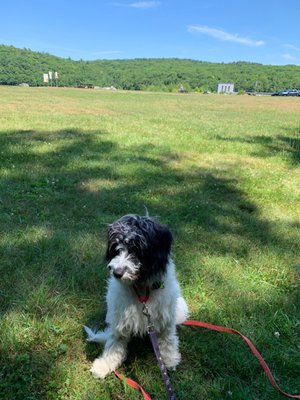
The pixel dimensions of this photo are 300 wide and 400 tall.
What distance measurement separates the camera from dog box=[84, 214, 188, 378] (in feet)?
8.24

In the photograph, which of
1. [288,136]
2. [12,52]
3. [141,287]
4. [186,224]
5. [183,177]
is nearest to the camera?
[141,287]

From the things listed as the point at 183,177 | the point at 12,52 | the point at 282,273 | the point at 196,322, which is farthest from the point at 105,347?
the point at 12,52

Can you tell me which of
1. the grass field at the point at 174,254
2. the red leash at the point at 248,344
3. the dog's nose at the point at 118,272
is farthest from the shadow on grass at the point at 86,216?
the dog's nose at the point at 118,272

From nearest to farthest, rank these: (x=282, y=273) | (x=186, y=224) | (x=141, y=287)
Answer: (x=141, y=287) → (x=282, y=273) → (x=186, y=224)

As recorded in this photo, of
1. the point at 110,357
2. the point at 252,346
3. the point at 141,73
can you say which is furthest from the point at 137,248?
the point at 141,73

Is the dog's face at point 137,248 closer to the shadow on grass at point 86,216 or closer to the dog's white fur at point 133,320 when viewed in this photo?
the dog's white fur at point 133,320

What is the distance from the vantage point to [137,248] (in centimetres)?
251

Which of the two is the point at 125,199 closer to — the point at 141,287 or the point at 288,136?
the point at 141,287

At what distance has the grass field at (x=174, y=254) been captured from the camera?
2902 mm

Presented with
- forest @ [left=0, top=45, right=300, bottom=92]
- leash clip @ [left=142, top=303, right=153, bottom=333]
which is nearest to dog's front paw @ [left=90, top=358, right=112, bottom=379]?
leash clip @ [left=142, top=303, right=153, bottom=333]

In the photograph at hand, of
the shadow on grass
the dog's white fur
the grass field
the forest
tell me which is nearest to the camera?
the dog's white fur

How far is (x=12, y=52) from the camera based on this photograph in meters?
111

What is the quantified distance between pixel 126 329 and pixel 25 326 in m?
0.98

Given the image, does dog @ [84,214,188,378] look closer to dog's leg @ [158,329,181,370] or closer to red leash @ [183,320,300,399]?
dog's leg @ [158,329,181,370]
